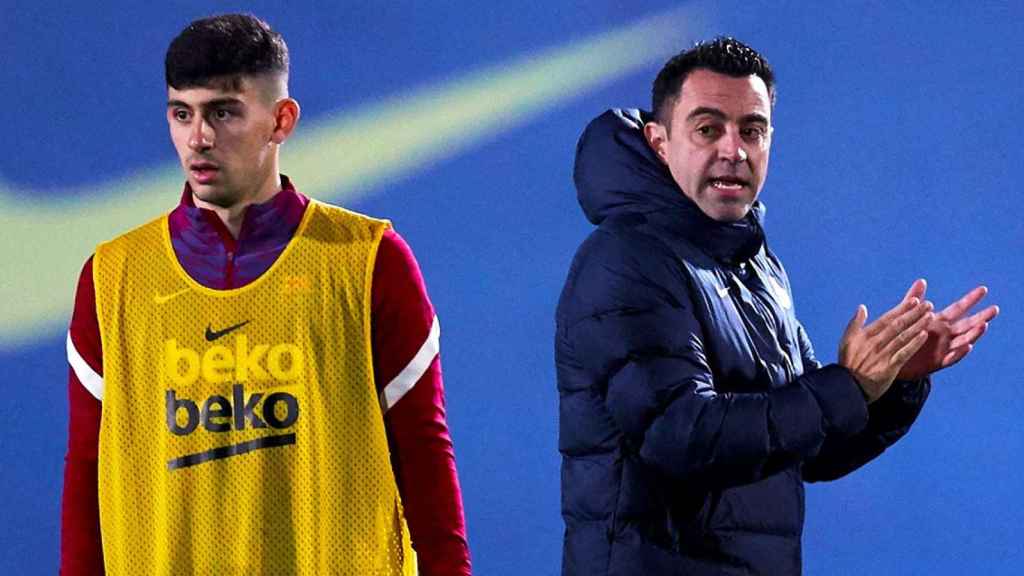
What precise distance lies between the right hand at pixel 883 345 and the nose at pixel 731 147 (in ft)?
0.82

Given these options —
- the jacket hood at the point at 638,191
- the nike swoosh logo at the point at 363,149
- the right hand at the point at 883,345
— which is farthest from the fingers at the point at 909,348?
the nike swoosh logo at the point at 363,149

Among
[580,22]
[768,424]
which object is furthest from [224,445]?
[580,22]

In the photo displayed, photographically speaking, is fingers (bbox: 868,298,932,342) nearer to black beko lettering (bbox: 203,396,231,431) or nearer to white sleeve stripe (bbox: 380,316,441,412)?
white sleeve stripe (bbox: 380,316,441,412)

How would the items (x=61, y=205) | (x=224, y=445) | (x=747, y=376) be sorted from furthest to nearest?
(x=61, y=205) < (x=747, y=376) < (x=224, y=445)

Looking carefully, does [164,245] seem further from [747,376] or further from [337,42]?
[337,42]

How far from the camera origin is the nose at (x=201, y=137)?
194cm

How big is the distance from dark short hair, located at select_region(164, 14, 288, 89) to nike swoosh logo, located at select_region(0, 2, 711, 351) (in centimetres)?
162

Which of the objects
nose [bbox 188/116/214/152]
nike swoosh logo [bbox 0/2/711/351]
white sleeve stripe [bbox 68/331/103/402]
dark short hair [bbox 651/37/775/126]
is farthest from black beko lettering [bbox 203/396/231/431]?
nike swoosh logo [bbox 0/2/711/351]

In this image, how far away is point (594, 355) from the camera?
6.75 ft

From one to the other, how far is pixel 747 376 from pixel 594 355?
0.61 feet

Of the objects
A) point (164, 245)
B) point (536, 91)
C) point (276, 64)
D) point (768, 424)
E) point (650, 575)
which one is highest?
point (536, 91)

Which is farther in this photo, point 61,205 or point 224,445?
point 61,205

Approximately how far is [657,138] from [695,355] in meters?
0.34

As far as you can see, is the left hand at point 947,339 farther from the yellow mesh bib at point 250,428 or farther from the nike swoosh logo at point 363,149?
the nike swoosh logo at point 363,149
